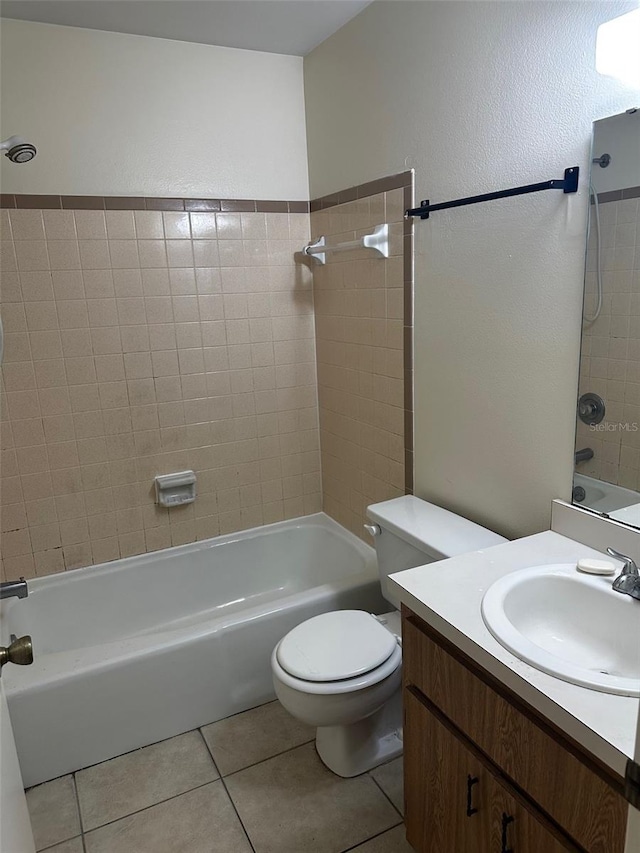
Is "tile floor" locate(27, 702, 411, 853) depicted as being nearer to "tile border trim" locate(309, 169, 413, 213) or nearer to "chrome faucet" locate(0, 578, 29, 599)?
"chrome faucet" locate(0, 578, 29, 599)

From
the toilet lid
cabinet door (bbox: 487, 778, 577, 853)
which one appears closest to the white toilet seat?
the toilet lid

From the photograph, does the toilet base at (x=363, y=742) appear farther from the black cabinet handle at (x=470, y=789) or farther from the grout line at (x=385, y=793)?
the black cabinet handle at (x=470, y=789)

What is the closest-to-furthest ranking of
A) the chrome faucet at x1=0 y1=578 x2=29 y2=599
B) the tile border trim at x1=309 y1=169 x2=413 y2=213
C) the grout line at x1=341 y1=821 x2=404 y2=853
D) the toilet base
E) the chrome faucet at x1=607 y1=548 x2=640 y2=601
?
the chrome faucet at x1=0 y1=578 x2=29 y2=599 < the chrome faucet at x1=607 y1=548 x2=640 y2=601 < the grout line at x1=341 y1=821 x2=404 y2=853 < the toilet base < the tile border trim at x1=309 y1=169 x2=413 y2=213

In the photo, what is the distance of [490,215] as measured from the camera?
5.46ft

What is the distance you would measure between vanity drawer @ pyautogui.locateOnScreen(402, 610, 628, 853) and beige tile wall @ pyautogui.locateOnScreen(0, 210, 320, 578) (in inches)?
59.5

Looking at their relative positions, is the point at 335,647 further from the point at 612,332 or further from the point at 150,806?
the point at 612,332

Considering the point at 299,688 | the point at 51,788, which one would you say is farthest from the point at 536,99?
the point at 51,788

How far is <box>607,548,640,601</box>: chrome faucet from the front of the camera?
124cm

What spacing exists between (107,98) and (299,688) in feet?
7.14

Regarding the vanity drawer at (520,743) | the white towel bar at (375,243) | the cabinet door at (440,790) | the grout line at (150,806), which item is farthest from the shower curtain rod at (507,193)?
the grout line at (150,806)

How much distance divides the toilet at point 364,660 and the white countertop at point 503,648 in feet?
0.73

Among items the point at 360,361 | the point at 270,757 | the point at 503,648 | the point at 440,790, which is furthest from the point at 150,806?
the point at 360,361

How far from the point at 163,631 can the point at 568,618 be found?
5.30ft

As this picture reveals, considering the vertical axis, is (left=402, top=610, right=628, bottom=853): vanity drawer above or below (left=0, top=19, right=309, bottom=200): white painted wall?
below
